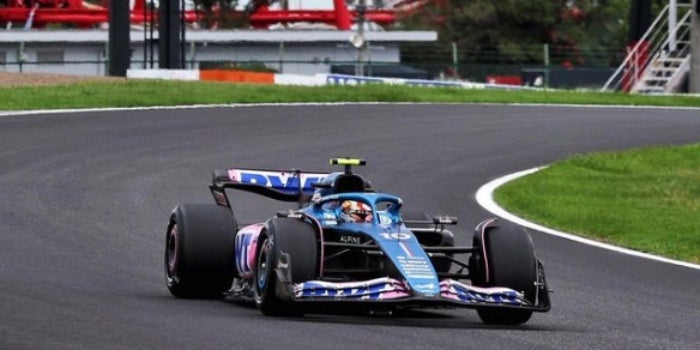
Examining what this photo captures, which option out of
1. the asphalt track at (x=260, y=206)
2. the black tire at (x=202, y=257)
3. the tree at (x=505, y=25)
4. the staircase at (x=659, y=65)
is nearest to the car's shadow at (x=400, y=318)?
the asphalt track at (x=260, y=206)

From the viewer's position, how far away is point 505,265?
34.6 feet

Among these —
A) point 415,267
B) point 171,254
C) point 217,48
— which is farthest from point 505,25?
point 415,267

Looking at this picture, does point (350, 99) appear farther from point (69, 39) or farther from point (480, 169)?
point (69, 39)

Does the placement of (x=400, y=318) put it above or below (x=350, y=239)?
below

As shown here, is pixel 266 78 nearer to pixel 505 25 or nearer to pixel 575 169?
pixel 575 169

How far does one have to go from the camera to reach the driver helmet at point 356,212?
35.2 feet

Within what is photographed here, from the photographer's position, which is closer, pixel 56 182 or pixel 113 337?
pixel 113 337

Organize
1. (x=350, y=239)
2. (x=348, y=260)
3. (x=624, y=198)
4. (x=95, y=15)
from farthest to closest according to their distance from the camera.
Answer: (x=95, y=15), (x=624, y=198), (x=348, y=260), (x=350, y=239)

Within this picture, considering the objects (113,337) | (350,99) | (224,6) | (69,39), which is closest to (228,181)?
(113,337)

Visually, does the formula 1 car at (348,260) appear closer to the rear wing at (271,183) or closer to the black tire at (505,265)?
the black tire at (505,265)

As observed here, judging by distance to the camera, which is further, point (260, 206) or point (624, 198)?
point (624, 198)

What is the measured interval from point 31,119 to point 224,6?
40.9 m

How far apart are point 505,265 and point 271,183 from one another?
235 cm

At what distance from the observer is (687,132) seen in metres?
27.7
